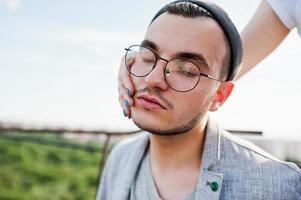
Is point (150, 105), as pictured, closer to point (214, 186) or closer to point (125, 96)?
point (125, 96)

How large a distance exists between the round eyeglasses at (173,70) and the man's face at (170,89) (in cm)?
2

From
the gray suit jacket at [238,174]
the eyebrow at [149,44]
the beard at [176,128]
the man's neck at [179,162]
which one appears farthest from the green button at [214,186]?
the eyebrow at [149,44]

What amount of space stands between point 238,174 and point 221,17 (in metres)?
0.66

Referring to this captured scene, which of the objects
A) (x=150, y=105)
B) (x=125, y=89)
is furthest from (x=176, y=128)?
(x=125, y=89)

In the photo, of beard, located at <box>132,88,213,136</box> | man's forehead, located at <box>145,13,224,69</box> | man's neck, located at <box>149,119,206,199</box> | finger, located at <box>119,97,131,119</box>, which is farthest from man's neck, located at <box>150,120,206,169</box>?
man's forehead, located at <box>145,13,224,69</box>

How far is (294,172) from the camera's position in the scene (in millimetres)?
2012

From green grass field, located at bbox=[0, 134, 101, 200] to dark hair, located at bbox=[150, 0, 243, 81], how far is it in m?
4.35

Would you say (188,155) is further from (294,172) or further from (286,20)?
(286,20)

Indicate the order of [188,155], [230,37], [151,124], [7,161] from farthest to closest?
[7,161]
[188,155]
[230,37]
[151,124]

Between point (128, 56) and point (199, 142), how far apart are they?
0.50 metres

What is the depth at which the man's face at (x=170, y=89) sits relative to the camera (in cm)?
188

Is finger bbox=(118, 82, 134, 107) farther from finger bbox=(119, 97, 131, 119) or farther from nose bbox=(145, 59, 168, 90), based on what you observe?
nose bbox=(145, 59, 168, 90)

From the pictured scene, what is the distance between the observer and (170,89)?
74.5 inches

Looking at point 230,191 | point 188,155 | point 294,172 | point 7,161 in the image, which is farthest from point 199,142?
point 7,161
